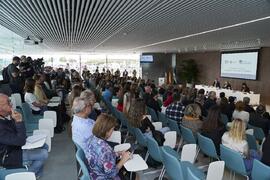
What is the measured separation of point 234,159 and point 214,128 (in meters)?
0.85

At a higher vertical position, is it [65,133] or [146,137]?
[146,137]

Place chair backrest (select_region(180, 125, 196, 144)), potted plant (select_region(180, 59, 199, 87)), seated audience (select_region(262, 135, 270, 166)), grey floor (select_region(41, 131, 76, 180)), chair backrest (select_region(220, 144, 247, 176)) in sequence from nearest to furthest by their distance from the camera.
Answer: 1. seated audience (select_region(262, 135, 270, 166))
2. chair backrest (select_region(220, 144, 247, 176))
3. grey floor (select_region(41, 131, 76, 180))
4. chair backrest (select_region(180, 125, 196, 144))
5. potted plant (select_region(180, 59, 199, 87))

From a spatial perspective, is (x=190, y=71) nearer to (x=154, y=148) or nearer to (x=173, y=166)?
(x=154, y=148)

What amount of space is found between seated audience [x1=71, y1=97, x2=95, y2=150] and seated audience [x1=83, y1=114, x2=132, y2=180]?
26.8 inches

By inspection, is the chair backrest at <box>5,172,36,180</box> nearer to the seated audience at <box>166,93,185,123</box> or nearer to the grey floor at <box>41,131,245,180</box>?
the grey floor at <box>41,131,245,180</box>

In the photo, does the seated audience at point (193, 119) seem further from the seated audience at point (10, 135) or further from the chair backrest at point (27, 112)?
the chair backrest at point (27, 112)

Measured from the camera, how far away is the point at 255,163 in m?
3.05

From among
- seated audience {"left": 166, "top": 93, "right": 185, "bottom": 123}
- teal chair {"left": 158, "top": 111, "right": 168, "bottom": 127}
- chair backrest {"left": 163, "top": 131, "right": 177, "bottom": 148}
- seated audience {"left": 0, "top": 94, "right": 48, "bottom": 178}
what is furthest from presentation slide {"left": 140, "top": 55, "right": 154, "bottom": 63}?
seated audience {"left": 0, "top": 94, "right": 48, "bottom": 178}

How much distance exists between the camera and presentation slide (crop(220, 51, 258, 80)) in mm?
14205

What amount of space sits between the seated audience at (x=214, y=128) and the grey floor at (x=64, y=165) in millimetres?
710

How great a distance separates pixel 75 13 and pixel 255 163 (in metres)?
4.93

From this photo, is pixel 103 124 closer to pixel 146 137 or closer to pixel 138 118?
pixel 146 137

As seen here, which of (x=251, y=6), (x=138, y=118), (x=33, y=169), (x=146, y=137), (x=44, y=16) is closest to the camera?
(x=33, y=169)

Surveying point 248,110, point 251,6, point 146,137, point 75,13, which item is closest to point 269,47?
point 248,110
